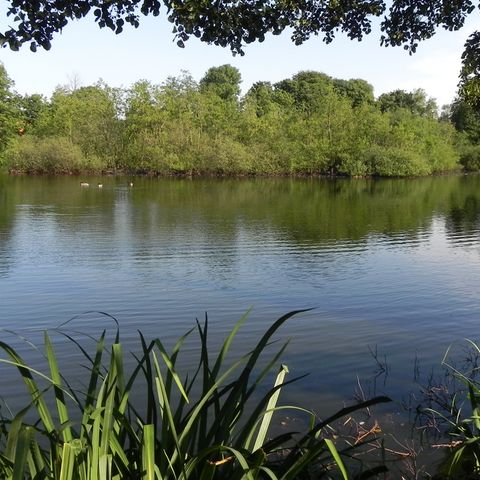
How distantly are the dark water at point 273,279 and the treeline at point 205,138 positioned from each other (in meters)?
35.6

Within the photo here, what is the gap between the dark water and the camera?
8.08 m

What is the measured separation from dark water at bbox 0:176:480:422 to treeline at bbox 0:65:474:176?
3564cm

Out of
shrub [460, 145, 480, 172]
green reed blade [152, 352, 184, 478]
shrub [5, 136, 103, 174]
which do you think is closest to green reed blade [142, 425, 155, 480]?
green reed blade [152, 352, 184, 478]

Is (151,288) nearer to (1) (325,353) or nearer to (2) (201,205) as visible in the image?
(1) (325,353)

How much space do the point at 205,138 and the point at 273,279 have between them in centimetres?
5250

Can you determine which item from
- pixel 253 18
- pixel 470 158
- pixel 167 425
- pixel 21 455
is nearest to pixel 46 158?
pixel 470 158

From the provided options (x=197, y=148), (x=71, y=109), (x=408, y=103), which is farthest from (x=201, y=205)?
(x=408, y=103)

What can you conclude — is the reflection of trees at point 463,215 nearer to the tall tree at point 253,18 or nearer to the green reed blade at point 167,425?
the tall tree at point 253,18

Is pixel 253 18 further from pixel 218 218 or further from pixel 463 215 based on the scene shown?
pixel 463 215

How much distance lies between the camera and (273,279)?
1314 cm

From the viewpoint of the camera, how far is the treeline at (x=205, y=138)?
205ft

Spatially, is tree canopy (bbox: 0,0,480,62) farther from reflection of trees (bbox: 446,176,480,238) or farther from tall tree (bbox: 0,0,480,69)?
reflection of trees (bbox: 446,176,480,238)

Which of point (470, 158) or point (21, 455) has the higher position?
point (470, 158)

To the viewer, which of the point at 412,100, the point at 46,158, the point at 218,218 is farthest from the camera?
the point at 412,100
